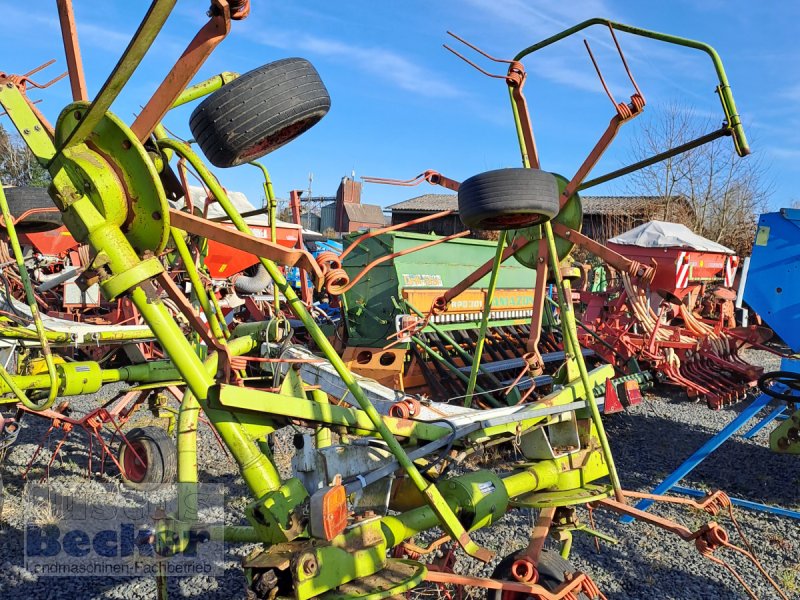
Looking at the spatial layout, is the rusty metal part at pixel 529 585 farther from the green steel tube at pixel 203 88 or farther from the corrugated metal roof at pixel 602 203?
the corrugated metal roof at pixel 602 203

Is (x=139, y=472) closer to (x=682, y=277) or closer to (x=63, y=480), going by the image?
(x=63, y=480)

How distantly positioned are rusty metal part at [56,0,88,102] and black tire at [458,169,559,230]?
1.48m

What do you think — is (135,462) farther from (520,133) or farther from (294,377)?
(520,133)

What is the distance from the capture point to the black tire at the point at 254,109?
6.51 ft

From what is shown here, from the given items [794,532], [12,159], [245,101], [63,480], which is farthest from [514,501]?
[12,159]

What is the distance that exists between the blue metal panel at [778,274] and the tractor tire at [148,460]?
4.81 m

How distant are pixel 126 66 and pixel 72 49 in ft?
1.59

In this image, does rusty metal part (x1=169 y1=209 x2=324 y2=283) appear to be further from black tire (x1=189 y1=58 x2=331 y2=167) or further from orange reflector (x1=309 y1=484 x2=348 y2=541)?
orange reflector (x1=309 y1=484 x2=348 y2=541)

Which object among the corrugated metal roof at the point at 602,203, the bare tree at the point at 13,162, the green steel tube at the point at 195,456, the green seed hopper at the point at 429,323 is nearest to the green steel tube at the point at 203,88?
the green steel tube at the point at 195,456

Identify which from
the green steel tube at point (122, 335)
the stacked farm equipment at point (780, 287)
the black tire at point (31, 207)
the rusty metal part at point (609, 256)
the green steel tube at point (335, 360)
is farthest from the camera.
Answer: the stacked farm equipment at point (780, 287)

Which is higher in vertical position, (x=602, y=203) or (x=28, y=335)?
(x=602, y=203)

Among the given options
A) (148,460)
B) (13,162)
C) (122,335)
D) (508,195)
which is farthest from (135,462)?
(13,162)

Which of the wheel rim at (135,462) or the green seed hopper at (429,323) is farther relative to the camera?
the green seed hopper at (429,323)

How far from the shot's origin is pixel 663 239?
11.3 metres
